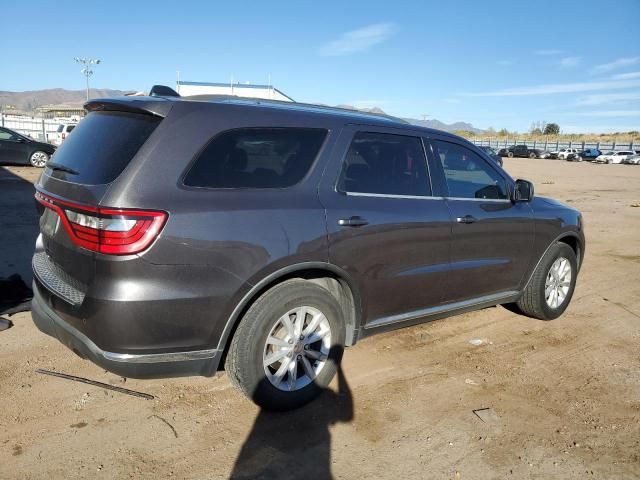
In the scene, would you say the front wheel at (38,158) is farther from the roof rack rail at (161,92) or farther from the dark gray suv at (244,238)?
the roof rack rail at (161,92)

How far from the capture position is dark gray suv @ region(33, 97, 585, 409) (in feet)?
8.68

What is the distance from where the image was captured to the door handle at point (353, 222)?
3.25 m

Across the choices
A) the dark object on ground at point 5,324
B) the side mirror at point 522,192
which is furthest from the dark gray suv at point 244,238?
the dark object on ground at point 5,324

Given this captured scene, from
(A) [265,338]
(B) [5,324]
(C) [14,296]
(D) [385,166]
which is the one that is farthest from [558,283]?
(C) [14,296]

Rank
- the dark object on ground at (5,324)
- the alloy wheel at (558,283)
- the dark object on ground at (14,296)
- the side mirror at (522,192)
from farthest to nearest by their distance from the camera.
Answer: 1. the alloy wheel at (558,283)
2. the dark object on ground at (14,296)
3. the side mirror at (522,192)
4. the dark object on ground at (5,324)

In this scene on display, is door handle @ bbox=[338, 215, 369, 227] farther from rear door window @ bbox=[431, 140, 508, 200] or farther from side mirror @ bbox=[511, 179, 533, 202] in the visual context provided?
side mirror @ bbox=[511, 179, 533, 202]

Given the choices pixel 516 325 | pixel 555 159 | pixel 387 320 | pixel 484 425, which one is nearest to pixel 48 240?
pixel 387 320

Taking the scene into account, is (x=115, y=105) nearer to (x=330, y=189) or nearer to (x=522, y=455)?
(x=330, y=189)

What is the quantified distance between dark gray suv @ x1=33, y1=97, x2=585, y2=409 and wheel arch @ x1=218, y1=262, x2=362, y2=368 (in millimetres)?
11

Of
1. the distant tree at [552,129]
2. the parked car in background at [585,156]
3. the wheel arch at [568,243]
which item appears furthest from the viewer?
the distant tree at [552,129]

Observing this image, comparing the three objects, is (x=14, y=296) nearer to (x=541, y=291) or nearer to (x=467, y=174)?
(x=467, y=174)

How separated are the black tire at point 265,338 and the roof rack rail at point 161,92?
139 cm

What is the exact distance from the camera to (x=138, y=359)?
269 centimetres

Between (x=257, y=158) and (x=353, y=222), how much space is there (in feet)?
2.38
